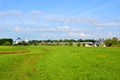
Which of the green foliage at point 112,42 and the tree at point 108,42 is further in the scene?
the tree at point 108,42

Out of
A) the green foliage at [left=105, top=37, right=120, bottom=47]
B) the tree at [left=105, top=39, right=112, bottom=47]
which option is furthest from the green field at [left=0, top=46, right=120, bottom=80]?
the tree at [left=105, top=39, right=112, bottom=47]

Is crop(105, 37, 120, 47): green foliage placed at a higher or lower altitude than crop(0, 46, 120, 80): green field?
higher

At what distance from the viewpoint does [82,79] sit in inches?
637

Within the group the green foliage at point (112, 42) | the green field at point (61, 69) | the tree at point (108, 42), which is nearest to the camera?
the green field at point (61, 69)

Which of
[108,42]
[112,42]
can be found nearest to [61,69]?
[112,42]

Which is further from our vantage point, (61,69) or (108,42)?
(108,42)

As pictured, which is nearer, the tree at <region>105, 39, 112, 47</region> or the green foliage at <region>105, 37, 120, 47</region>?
the green foliage at <region>105, 37, 120, 47</region>

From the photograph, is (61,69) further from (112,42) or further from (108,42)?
(108,42)

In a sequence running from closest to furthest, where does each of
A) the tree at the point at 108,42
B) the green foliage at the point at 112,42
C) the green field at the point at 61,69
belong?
the green field at the point at 61,69 → the green foliage at the point at 112,42 → the tree at the point at 108,42

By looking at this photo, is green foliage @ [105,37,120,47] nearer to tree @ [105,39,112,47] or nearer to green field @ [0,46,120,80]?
tree @ [105,39,112,47]

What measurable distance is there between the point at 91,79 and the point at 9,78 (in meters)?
4.78

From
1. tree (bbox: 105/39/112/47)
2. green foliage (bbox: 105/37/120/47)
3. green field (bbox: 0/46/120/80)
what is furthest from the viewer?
tree (bbox: 105/39/112/47)

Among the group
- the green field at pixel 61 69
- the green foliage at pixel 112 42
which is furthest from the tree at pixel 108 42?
the green field at pixel 61 69

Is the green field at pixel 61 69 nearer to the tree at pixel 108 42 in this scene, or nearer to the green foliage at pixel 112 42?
the green foliage at pixel 112 42
